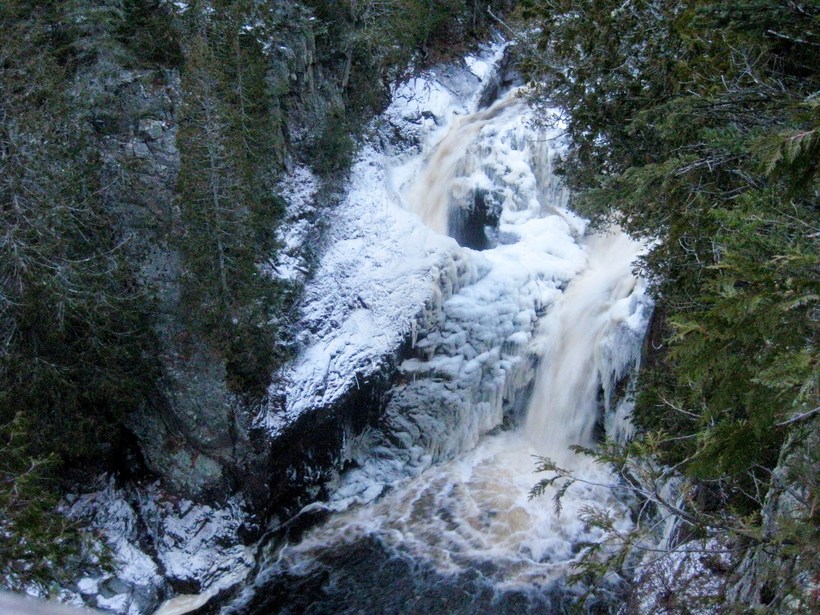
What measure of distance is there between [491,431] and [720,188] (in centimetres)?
808

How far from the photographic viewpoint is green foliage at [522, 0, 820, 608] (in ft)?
11.1

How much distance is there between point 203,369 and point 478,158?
898 cm

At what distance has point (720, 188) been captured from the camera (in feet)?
18.4

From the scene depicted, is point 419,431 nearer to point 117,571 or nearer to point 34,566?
point 117,571

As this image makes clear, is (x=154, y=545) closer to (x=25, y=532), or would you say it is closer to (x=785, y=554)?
(x=25, y=532)

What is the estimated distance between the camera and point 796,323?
3.27 m

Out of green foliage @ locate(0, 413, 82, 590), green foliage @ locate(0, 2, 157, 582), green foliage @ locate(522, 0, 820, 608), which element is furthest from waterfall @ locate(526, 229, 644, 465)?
green foliage @ locate(0, 413, 82, 590)

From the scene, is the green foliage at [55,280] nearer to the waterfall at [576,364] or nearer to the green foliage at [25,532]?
the green foliage at [25,532]

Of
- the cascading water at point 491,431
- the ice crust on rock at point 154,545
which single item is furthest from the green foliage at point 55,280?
the cascading water at point 491,431

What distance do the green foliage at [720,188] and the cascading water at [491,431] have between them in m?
3.49

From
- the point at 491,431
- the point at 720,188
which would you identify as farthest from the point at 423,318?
the point at 720,188

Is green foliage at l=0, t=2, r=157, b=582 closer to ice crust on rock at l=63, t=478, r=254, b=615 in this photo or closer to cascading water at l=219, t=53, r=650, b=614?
ice crust on rock at l=63, t=478, r=254, b=615

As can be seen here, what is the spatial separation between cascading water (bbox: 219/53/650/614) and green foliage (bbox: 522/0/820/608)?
349cm

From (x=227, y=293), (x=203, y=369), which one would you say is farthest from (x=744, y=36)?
(x=203, y=369)
